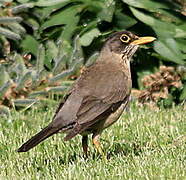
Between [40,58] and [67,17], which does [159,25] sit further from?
[40,58]

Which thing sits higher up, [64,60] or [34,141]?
[34,141]

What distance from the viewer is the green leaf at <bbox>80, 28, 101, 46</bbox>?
8984 millimetres

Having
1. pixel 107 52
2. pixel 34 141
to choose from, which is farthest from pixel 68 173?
pixel 107 52

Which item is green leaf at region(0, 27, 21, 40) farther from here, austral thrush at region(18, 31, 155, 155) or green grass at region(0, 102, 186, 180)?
austral thrush at region(18, 31, 155, 155)

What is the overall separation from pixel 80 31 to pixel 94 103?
296 centimetres

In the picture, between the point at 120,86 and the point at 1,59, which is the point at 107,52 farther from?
the point at 1,59

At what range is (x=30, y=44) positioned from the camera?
9.64 meters

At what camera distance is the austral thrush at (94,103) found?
616cm

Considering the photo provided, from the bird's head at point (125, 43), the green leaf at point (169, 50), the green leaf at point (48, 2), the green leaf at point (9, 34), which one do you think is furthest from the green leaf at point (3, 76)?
the bird's head at point (125, 43)

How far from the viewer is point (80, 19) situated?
9242 millimetres

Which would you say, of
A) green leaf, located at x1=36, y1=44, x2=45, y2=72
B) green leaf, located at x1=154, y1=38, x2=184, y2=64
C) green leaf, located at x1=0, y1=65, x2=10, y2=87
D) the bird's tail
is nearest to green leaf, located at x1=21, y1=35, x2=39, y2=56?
green leaf, located at x1=36, y1=44, x2=45, y2=72

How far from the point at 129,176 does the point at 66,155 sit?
1199 millimetres

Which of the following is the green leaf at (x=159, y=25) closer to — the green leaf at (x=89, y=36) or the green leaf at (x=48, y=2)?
the green leaf at (x=89, y=36)

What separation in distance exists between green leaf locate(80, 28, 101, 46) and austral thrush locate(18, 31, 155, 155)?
1.90 m
